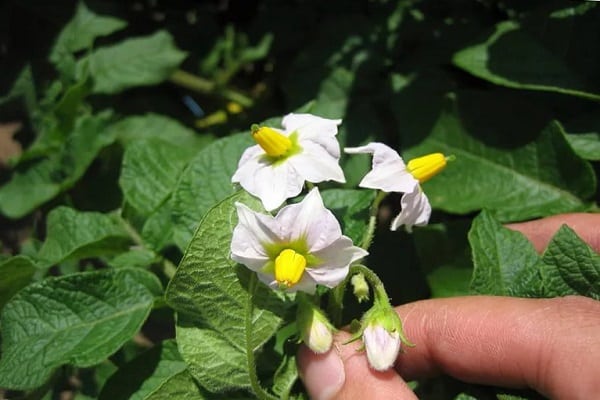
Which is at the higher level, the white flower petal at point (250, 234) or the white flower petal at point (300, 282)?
the white flower petal at point (250, 234)

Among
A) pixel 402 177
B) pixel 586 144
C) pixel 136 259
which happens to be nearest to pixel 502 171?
pixel 586 144

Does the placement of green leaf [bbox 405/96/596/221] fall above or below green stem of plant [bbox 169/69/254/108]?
above

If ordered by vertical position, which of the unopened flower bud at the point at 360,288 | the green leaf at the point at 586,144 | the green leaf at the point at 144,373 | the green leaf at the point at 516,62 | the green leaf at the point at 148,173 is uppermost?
the green leaf at the point at 516,62

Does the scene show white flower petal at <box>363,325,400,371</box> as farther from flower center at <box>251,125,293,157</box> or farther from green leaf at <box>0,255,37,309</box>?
green leaf at <box>0,255,37,309</box>

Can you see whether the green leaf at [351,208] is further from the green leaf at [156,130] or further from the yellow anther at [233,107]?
the yellow anther at [233,107]

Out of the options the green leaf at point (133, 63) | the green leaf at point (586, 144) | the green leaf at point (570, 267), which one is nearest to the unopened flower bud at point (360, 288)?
the green leaf at point (570, 267)

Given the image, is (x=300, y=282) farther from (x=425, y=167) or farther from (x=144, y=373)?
(x=144, y=373)

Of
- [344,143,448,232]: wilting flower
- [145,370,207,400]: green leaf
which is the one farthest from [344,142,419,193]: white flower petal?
[145,370,207,400]: green leaf
